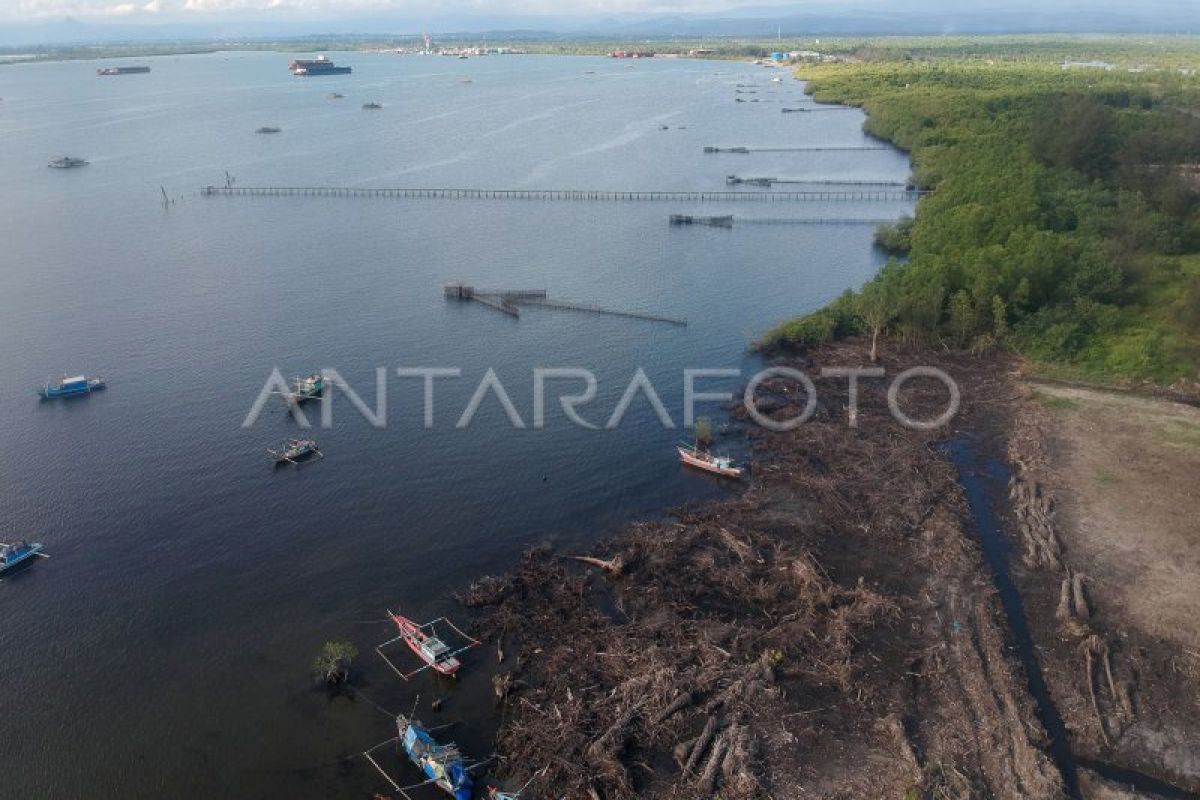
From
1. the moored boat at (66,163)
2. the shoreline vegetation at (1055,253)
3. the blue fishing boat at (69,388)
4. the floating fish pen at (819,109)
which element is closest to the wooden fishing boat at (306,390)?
the blue fishing boat at (69,388)

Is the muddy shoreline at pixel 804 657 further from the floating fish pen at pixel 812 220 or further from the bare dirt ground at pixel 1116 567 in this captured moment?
the floating fish pen at pixel 812 220

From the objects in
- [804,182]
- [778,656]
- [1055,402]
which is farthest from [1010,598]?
[804,182]

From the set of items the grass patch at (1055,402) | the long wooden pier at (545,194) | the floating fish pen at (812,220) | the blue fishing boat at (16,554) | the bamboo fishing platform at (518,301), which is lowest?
the blue fishing boat at (16,554)

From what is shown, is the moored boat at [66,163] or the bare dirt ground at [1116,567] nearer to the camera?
the bare dirt ground at [1116,567]

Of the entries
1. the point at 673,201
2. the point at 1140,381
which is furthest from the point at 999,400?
the point at 673,201

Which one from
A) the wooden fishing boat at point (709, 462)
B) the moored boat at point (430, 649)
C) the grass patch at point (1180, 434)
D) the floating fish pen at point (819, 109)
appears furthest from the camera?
the floating fish pen at point (819, 109)

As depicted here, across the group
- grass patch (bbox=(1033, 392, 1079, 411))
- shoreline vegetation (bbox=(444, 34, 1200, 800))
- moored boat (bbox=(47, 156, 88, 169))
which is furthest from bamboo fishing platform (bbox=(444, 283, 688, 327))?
moored boat (bbox=(47, 156, 88, 169))
